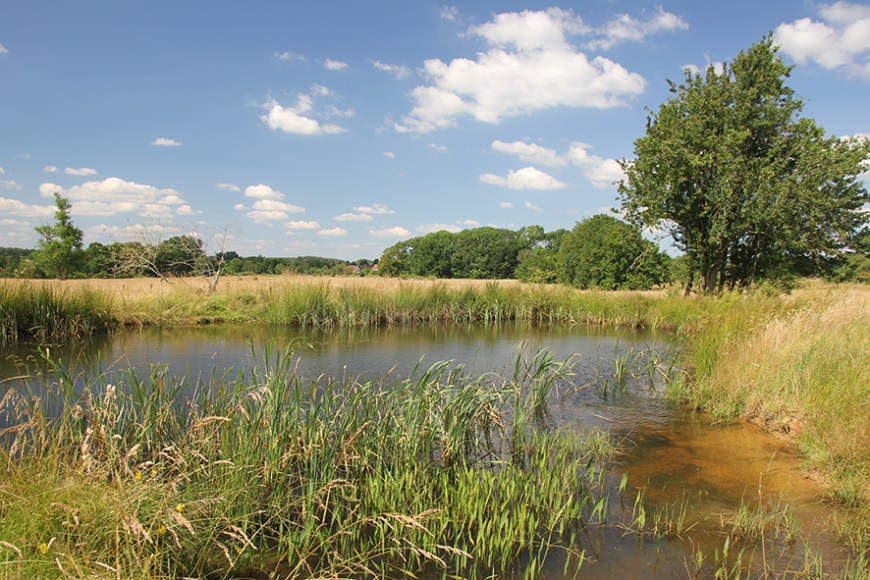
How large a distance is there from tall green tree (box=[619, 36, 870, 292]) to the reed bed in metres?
15.5

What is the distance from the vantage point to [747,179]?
1595 cm

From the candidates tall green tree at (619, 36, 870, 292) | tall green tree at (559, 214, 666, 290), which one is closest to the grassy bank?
tall green tree at (619, 36, 870, 292)

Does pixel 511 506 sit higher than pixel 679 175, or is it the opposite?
pixel 679 175

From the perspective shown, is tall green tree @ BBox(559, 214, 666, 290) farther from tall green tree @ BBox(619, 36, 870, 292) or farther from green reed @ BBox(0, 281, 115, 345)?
green reed @ BBox(0, 281, 115, 345)

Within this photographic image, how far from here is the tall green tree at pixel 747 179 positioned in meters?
15.5

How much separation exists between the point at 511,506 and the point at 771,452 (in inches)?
133

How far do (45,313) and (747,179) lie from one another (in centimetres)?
2077

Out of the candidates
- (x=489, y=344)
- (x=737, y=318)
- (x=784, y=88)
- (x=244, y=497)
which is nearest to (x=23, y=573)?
(x=244, y=497)

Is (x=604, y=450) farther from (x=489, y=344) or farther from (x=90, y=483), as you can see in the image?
(x=489, y=344)

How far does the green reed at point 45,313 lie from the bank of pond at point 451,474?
4.88 m

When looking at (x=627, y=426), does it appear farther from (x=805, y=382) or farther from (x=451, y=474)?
(x=451, y=474)

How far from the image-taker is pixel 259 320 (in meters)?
15.6

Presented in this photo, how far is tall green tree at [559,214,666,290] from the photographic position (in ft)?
121

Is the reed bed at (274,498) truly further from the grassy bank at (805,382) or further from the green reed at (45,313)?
the green reed at (45,313)
